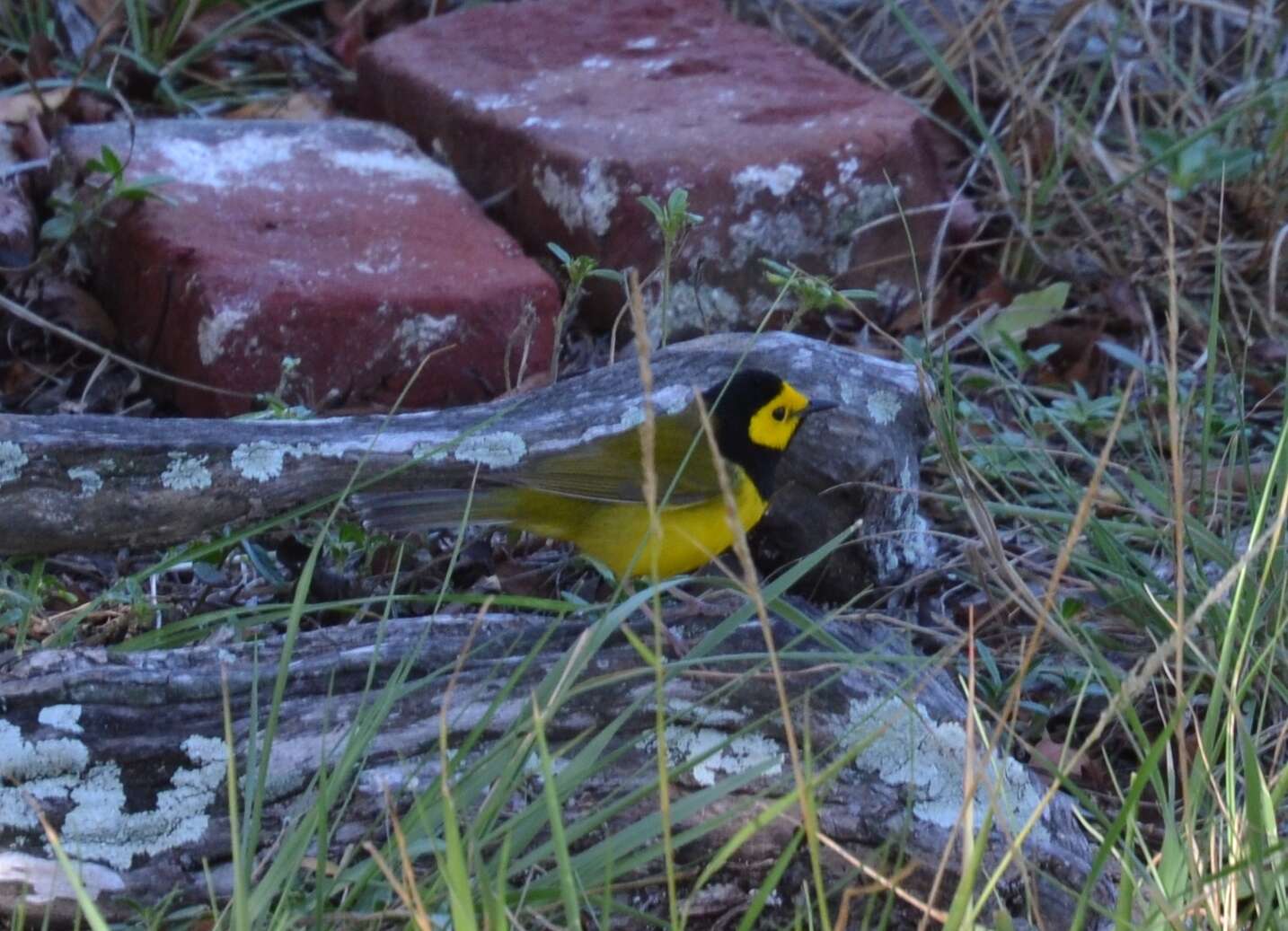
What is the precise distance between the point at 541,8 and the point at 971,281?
1.89 meters

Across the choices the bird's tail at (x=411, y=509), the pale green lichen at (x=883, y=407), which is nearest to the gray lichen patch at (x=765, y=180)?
the pale green lichen at (x=883, y=407)

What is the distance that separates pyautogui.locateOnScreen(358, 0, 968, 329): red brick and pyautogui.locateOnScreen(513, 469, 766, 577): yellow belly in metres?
1.34

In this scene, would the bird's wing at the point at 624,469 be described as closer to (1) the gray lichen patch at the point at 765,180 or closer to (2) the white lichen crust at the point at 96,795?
(2) the white lichen crust at the point at 96,795

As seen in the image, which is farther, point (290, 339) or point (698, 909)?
point (290, 339)

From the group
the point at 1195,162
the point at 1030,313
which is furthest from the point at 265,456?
the point at 1195,162

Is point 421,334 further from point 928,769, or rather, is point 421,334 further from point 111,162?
point 928,769

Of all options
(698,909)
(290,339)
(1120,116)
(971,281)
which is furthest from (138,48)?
(698,909)

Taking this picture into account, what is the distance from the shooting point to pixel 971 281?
5559mm

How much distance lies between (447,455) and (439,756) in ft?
3.85

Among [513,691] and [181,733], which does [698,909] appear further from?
[181,733]

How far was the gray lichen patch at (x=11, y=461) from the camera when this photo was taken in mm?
3227

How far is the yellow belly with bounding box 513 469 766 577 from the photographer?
11.5 feet

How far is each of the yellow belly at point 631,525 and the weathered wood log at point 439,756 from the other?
664 mm

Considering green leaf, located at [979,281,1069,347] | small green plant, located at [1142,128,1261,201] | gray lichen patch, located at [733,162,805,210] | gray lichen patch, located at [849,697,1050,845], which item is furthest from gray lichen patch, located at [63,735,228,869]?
small green plant, located at [1142,128,1261,201]
